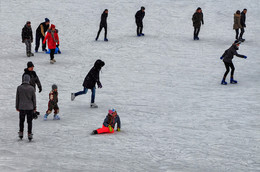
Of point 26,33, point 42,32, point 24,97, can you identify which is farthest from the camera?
point 42,32

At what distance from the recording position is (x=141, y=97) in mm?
15555

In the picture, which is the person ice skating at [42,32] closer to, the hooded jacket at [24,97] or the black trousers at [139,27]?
the black trousers at [139,27]

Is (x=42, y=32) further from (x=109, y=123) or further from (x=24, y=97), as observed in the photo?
(x=24, y=97)

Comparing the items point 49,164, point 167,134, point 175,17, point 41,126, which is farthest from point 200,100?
point 175,17

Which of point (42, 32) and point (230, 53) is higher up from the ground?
point (42, 32)

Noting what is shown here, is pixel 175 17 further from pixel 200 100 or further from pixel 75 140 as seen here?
pixel 75 140

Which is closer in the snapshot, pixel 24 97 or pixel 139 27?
pixel 24 97

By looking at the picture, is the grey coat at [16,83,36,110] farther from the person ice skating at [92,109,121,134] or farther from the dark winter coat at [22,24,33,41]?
the dark winter coat at [22,24,33,41]

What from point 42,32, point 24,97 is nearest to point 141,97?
point 24,97

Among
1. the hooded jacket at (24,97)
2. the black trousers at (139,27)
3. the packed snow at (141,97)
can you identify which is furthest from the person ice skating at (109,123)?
the black trousers at (139,27)

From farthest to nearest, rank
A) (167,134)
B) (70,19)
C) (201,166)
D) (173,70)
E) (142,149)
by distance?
(70,19), (173,70), (167,134), (142,149), (201,166)

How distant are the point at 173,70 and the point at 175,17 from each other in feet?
41.7

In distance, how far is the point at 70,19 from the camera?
30.7 metres

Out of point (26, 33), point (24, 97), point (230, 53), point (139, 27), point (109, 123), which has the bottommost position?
point (109, 123)
